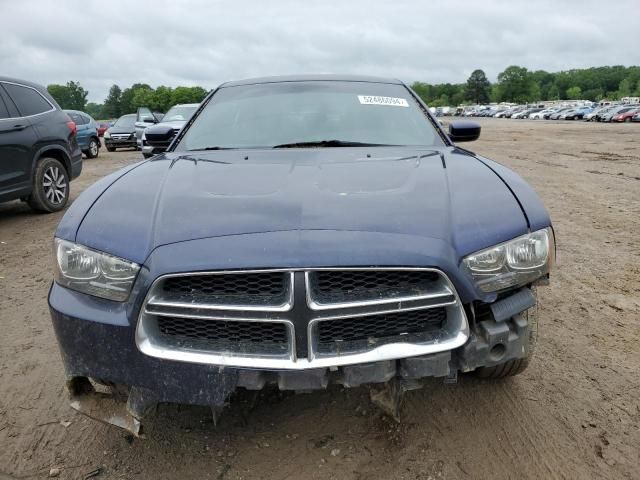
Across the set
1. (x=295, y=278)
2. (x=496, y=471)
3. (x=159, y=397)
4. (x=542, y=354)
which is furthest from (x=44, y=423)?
(x=542, y=354)

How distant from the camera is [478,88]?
150875 mm

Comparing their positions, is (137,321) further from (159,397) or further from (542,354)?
(542,354)

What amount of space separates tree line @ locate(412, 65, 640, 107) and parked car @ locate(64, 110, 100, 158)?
432 ft

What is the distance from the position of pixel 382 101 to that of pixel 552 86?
539 ft

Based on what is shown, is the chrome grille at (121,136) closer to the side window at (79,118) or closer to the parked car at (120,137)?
the parked car at (120,137)

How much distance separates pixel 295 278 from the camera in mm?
1779

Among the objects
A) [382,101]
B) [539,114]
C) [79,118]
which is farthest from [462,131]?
[539,114]

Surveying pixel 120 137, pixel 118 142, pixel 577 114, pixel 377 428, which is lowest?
pixel 577 114

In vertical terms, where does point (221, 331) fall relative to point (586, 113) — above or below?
above

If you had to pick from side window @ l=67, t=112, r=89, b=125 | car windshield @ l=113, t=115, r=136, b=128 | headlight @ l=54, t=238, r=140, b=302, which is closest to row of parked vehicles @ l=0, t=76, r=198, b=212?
headlight @ l=54, t=238, r=140, b=302

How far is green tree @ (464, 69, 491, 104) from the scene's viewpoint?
14988 cm

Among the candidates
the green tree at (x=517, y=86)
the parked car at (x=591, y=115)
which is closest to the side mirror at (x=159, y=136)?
the parked car at (x=591, y=115)

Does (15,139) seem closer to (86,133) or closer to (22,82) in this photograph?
(22,82)

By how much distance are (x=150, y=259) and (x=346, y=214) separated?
713 mm
